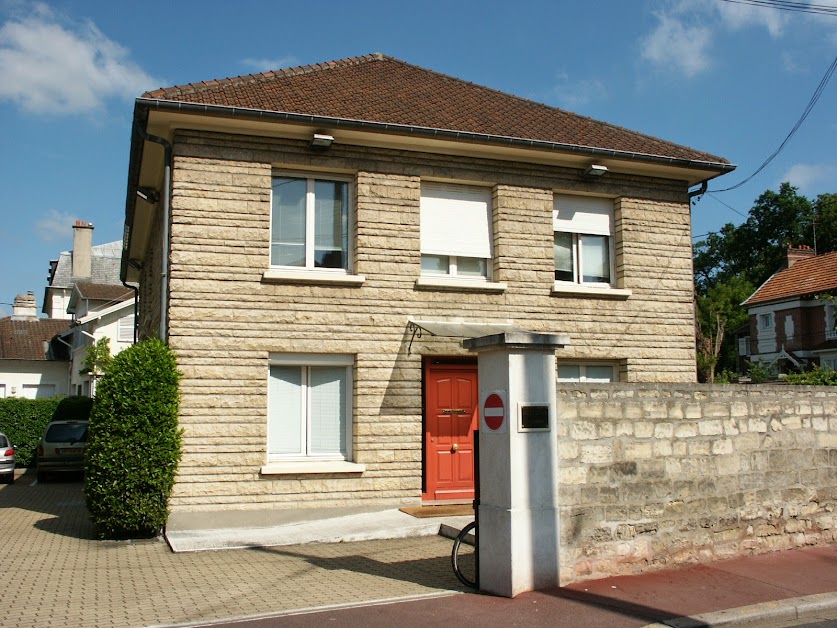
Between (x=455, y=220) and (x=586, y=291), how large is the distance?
2.62m

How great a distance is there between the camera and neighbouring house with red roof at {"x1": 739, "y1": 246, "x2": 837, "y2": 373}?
143 feet

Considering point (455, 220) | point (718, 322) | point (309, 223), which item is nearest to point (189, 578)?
point (309, 223)

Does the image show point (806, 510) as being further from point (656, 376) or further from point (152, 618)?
point (152, 618)

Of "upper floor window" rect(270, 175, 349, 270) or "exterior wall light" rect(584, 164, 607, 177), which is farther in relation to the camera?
"exterior wall light" rect(584, 164, 607, 177)

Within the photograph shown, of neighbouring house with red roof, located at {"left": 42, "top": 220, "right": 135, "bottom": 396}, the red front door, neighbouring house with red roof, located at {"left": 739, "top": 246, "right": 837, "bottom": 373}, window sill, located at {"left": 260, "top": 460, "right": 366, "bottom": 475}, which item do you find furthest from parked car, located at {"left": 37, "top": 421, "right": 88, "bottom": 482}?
neighbouring house with red roof, located at {"left": 739, "top": 246, "right": 837, "bottom": 373}

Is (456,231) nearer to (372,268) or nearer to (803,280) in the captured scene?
(372,268)

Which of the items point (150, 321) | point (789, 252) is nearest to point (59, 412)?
point (150, 321)

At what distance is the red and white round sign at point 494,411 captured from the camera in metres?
7.62

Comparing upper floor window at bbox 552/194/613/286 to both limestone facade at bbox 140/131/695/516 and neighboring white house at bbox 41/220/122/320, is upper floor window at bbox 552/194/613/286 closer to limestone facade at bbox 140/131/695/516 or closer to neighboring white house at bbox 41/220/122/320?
limestone facade at bbox 140/131/695/516

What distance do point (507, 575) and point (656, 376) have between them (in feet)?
25.1

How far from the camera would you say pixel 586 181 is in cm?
1405

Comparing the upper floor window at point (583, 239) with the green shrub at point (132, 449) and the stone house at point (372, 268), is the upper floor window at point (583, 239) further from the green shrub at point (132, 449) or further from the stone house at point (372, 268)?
the green shrub at point (132, 449)

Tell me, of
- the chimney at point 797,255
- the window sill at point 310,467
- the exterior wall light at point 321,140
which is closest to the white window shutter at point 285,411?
the window sill at point 310,467

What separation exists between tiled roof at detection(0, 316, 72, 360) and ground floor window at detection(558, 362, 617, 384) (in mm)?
32352
